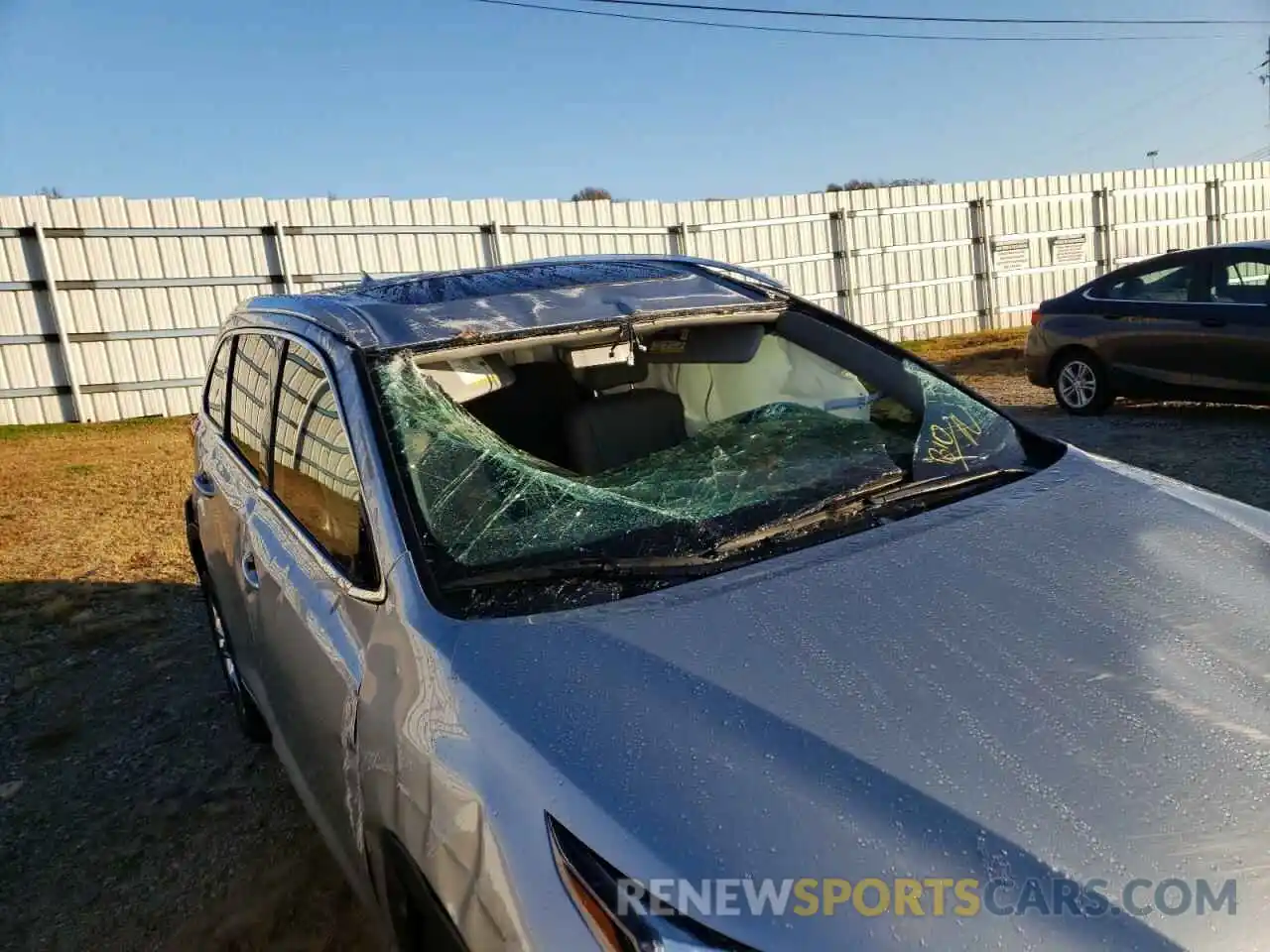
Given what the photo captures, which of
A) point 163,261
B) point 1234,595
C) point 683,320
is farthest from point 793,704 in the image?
point 163,261

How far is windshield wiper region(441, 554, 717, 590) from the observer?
175 centimetres

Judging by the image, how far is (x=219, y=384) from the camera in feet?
11.5

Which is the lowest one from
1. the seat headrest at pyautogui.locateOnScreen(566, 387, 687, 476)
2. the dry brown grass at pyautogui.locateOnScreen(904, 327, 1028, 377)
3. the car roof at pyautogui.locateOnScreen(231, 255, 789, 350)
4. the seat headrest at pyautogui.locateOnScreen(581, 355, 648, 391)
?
the dry brown grass at pyautogui.locateOnScreen(904, 327, 1028, 377)

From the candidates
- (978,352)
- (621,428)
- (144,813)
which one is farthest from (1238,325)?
(144,813)

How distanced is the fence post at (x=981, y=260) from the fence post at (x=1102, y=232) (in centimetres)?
250

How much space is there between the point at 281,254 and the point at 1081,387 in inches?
367

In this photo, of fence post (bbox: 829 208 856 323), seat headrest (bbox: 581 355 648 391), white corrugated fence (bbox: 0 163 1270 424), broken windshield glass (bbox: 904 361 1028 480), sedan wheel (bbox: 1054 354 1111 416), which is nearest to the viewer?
broken windshield glass (bbox: 904 361 1028 480)

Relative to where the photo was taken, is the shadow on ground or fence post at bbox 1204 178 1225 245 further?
fence post at bbox 1204 178 1225 245

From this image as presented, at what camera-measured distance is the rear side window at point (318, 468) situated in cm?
194

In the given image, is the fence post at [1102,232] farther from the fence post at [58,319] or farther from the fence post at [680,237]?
the fence post at [58,319]

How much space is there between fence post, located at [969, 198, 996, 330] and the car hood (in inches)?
649

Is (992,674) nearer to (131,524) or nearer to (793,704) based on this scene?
(793,704)

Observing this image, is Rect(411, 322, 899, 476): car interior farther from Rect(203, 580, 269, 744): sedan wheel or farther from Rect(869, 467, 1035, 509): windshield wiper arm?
Rect(203, 580, 269, 744): sedan wheel

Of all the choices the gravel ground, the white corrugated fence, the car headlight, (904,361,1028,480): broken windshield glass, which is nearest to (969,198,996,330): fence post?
the white corrugated fence
